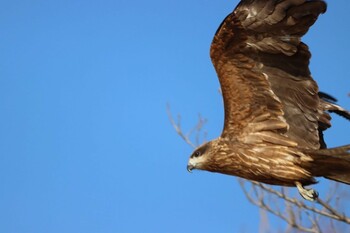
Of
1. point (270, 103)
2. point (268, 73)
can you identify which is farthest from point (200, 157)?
point (268, 73)

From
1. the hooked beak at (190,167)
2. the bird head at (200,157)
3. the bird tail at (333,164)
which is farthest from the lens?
the hooked beak at (190,167)

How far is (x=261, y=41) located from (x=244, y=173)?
1401 millimetres

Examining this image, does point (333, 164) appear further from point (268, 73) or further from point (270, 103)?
point (268, 73)

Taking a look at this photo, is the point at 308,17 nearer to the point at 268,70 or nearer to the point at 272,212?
the point at 268,70

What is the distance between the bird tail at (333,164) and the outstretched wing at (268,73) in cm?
40

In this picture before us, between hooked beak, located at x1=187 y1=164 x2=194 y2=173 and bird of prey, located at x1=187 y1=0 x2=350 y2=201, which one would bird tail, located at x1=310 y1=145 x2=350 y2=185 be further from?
hooked beak, located at x1=187 y1=164 x2=194 y2=173

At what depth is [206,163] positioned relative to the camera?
8.96 m

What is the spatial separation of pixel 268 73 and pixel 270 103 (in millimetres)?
356

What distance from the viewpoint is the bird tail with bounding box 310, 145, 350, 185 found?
8.20 metres

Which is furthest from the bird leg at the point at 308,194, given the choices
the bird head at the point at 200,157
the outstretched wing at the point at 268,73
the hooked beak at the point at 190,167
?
the hooked beak at the point at 190,167

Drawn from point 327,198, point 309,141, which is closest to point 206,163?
point 309,141

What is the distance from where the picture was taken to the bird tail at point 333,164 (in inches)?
323

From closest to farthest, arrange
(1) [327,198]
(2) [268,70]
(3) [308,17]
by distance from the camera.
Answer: (3) [308,17]
(2) [268,70]
(1) [327,198]

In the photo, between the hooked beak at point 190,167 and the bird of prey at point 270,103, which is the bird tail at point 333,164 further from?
the hooked beak at point 190,167
